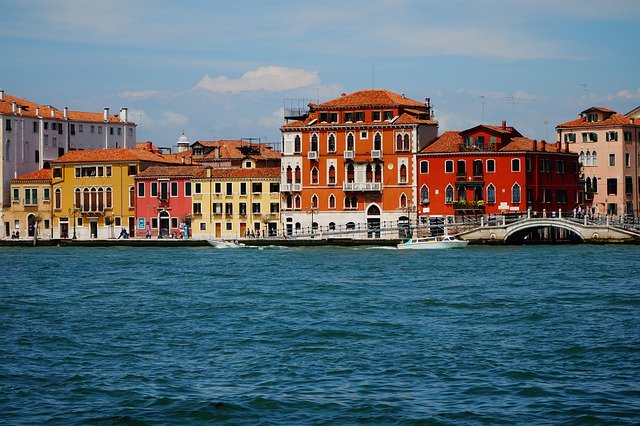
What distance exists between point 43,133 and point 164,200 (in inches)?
612

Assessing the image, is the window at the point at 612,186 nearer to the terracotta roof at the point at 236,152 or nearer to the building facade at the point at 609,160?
the building facade at the point at 609,160

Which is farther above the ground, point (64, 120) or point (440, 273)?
point (64, 120)

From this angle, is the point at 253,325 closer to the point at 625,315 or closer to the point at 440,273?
the point at 625,315

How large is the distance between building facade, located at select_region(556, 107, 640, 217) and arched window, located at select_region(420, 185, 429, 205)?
1266cm

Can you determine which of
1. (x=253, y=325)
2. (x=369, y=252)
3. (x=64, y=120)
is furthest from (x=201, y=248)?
(x=253, y=325)

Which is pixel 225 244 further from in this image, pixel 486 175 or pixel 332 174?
pixel 486 175

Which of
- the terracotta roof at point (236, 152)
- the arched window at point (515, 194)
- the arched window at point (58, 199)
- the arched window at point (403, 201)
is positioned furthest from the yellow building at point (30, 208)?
the arched window at point (515, 194)

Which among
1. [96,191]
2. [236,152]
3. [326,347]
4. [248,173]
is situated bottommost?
[326,347]

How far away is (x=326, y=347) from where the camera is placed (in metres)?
28.9

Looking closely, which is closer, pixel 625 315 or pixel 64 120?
pixel 625 315

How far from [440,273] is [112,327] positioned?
20588 mm

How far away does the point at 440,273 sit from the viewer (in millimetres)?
50875

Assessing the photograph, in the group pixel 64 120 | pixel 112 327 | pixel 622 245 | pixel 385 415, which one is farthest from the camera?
pixel 64 120

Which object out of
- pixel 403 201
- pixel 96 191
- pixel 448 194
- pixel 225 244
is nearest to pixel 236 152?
pixel 96 191
